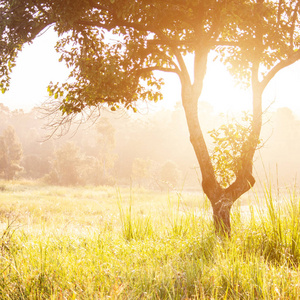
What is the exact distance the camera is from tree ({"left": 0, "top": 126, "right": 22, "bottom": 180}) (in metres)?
42.0

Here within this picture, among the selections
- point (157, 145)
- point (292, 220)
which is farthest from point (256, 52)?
point (157, 145)

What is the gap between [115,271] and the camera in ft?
10.9

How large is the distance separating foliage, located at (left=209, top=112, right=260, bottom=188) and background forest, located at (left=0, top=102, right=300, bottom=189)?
33483 millimetres

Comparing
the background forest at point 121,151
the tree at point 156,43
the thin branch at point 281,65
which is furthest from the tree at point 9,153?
the thin branch at point 281,65

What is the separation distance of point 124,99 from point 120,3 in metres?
1.80

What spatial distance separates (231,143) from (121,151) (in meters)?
63.0

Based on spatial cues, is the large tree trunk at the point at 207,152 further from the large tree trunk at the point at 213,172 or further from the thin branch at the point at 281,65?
the thin branch at the point at 281,65

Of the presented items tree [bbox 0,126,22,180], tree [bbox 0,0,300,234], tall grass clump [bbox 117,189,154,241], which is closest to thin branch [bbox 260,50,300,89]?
tree [bbox 0,0,300,234]

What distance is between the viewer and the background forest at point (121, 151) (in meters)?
42.4

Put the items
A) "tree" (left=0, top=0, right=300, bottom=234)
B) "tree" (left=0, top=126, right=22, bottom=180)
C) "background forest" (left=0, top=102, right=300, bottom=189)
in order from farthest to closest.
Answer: "background forest" (left=0, top=102, right=300, bottom=189) < "tree" (left=0, top=126, right=22, bottom=180) < "tree" (left=0, top=0, right=300, bottom=234)

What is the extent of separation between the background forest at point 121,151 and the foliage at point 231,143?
33483mm

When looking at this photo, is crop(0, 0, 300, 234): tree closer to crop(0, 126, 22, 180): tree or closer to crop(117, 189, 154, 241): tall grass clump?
crop(117, 189, 154, 241): tall grass clump

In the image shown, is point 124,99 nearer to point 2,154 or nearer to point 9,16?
point 9,16

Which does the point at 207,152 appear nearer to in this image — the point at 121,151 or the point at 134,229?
the point at 134,229
